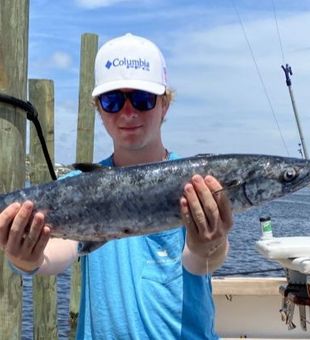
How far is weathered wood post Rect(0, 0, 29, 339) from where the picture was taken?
3633 millimetres

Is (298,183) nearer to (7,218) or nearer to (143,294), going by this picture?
(143,294)

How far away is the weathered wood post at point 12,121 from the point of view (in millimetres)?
3633

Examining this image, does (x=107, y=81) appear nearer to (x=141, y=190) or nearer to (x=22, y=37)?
(x=141, y=190)

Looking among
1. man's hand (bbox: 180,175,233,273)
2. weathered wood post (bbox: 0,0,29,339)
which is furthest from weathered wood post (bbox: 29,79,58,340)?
man's hand (bbox: 180,175,233,273)

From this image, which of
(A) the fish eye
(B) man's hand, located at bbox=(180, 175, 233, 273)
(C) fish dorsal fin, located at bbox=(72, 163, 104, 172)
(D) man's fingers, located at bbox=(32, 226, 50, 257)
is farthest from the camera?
(A) the fish eye

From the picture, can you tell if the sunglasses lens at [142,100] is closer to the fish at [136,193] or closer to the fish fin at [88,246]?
the fish at [136,193]

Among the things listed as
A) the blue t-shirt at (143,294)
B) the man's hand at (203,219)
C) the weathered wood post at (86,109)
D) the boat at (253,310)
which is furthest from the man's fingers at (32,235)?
the weathered wood post at (86,109)

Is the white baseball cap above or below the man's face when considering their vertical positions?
above

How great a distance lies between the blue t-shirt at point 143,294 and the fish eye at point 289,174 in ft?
1.98

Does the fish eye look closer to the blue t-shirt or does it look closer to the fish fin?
the blue t-shirt

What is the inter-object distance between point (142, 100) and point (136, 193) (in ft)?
1.39

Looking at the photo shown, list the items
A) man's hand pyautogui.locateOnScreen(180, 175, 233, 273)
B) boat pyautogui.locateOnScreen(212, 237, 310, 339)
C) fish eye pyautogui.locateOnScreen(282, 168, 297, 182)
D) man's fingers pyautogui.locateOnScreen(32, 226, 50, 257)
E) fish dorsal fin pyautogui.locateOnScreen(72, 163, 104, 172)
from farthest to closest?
1. boat pyautogui.locateOnScreen(212, 237, 310, 339)
2. fish eye pyautogui.locateOnScreen(282, 168, 297, 182)
3. fish dorsal fin pyautogui.locateOnScreen(72, 163, 104, 172)
4. man's fingers pyautogui.locateOnScreen(32, 226, 50, 257)
5. man's hand pyautogui.locateOnScreen(180, 175, 233, 273)

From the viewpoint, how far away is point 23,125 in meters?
3.79

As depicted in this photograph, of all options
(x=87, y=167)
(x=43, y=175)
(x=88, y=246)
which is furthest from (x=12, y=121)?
(x=43, y=175)
